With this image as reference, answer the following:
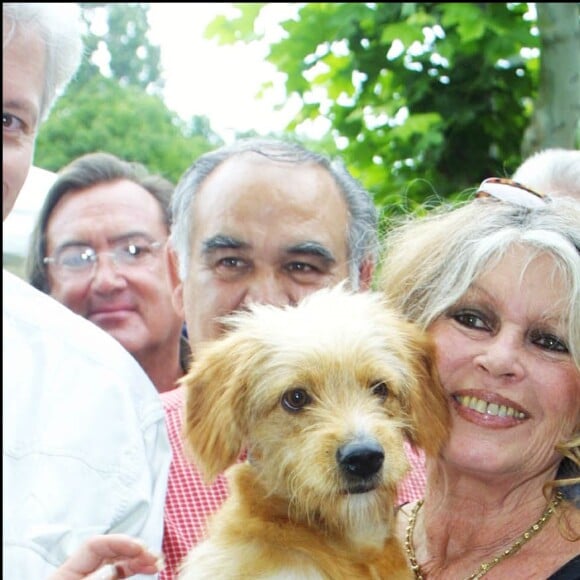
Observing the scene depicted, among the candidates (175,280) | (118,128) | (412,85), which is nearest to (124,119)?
(118,128)

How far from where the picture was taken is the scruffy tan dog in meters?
2.48

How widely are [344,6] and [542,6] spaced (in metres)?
1.32

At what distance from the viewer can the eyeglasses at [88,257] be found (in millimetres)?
4953

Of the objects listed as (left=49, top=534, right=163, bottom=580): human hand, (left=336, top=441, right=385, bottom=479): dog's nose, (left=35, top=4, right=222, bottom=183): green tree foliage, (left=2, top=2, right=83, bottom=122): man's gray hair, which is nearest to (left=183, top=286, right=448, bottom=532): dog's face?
(left=336, top=441, right=385, bottom=479): dog's nose

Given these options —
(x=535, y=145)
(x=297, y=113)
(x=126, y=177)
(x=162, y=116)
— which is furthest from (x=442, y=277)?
(x=162, y=116)

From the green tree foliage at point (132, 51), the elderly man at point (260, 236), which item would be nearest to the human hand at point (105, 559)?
the elderly man at point (260, 236)

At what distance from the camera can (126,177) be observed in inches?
210

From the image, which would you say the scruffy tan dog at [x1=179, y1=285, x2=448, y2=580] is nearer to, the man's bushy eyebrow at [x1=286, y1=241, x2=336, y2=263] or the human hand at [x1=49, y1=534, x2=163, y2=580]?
the human hand at [x1=49, y1=534, x2=163, y2=580]

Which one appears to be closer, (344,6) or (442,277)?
(442,277)

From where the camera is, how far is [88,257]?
16.3ft

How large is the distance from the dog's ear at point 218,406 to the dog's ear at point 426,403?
1.52 ft

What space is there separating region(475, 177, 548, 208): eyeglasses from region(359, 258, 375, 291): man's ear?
802 millimetres

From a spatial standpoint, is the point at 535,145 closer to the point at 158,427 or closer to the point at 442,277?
the point at 442,277


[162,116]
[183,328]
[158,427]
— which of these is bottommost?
[162,116]
